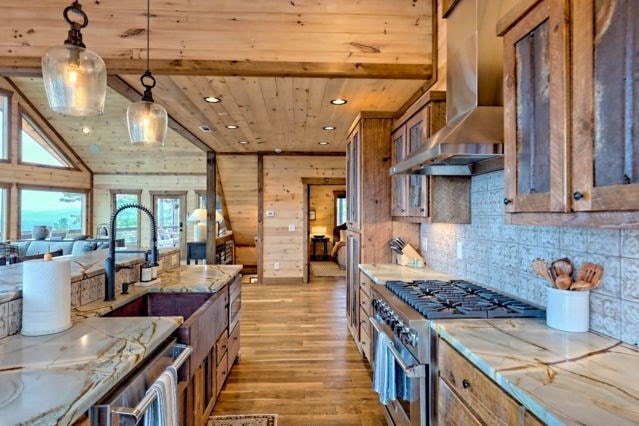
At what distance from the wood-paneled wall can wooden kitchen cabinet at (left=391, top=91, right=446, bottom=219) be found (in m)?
3.77

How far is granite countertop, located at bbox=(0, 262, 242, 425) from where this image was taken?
0.88 meters


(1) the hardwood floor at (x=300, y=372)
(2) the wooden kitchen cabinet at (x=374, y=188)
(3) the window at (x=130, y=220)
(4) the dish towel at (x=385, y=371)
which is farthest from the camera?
(3) the window at (x=130, y=220)

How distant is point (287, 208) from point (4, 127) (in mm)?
6734

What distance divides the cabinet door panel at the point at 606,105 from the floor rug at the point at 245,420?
2.29m

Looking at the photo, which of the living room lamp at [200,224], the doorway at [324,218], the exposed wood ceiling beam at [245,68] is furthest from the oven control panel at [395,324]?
the doorway at [324,218]

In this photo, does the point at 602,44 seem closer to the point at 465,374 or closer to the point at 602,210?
the point at 602,210

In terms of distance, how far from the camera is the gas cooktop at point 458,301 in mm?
1646

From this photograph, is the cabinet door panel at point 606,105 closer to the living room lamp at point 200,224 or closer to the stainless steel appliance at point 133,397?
the stainless steel appliance at point 133,397

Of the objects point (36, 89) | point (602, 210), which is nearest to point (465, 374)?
point (602, 210)

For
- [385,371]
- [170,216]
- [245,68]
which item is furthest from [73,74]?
[170,216]

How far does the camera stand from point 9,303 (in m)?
1.36

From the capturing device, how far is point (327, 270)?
874cm

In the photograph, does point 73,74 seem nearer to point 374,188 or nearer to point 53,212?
point 374,188

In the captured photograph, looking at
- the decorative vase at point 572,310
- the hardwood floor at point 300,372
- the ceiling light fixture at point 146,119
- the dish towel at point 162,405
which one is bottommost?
the hardwood floor at point 300,372
